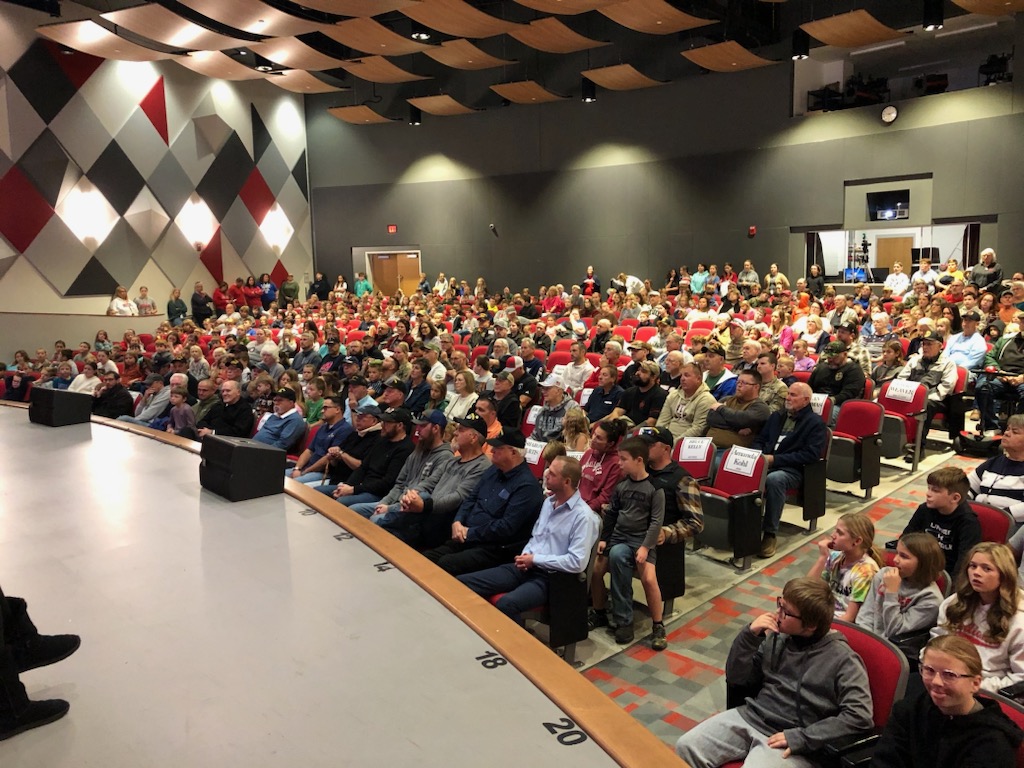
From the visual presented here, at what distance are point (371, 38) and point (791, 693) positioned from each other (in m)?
13.7

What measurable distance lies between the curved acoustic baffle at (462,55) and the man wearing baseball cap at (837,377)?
10854mm

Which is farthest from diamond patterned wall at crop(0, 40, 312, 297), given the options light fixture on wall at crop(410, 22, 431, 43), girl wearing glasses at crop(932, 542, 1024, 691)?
girl wearing glasses at crop(932, 542, 1024, 691)

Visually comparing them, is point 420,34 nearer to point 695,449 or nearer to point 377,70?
point 377,70

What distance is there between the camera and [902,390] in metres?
6.35

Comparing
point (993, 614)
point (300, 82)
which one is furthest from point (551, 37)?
point (993, 614)

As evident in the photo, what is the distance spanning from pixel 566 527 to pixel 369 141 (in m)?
17.8

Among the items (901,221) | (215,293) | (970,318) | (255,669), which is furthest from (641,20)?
(255,669)

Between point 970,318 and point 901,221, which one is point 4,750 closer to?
point 970,318

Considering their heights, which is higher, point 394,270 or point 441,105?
point 441,105

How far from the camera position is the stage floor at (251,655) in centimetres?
204

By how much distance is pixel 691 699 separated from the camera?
333 centimetres

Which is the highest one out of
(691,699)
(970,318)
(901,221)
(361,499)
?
(901,221)

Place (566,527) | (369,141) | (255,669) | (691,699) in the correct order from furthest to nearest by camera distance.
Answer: (369,141) < (566,527) < (691,699) < (255,669)

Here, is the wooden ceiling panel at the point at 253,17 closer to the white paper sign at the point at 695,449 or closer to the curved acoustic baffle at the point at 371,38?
the curved acoustic baffle at the point at 371,38
